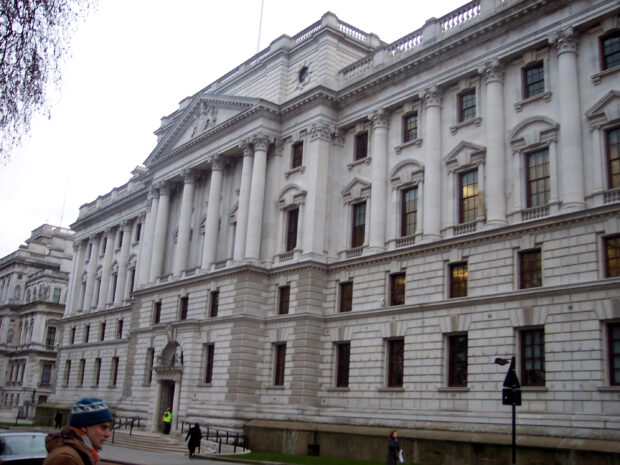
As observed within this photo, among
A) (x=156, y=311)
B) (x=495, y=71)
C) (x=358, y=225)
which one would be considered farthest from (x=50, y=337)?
(x=495, y=71)

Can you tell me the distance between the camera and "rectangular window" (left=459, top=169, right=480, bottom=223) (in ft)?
113

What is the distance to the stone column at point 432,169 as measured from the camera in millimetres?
35656

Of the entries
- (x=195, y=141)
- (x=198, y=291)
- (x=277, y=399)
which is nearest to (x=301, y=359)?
(x=277, y=399)

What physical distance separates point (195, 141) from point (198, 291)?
1106 centimetres

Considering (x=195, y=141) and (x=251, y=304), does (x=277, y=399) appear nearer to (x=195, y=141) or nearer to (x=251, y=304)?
(x=251, y=304)

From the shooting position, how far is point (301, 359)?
39469 mm

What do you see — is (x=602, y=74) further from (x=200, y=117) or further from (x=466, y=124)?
(x=200, y=117)

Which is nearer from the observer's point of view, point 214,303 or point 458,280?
point 458,280

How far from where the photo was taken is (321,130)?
1683 inches

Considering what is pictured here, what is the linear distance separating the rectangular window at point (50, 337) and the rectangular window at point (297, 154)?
62.6 meters

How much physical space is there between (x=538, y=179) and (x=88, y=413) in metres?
29.0

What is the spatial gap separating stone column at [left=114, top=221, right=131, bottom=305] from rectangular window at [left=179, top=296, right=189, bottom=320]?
17579 millimetres

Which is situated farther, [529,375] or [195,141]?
[195,141]

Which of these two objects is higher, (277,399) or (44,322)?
(44,322)
